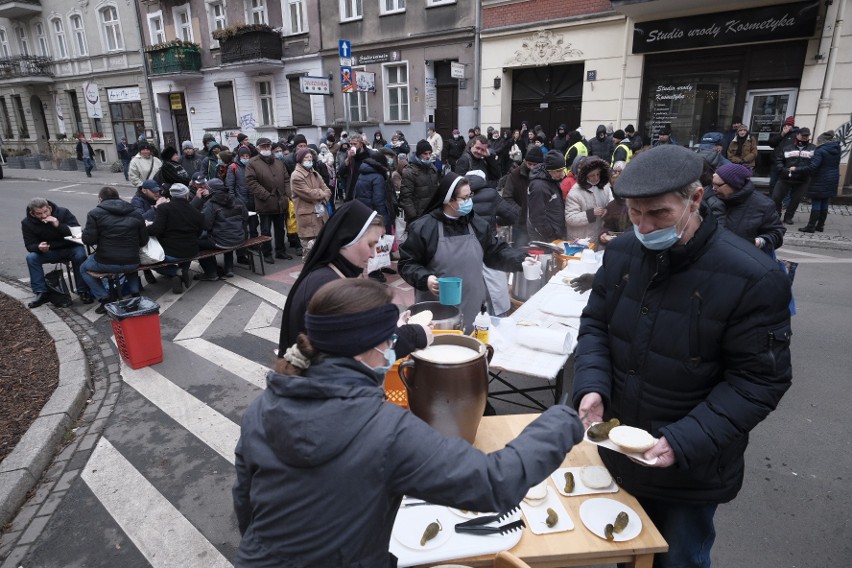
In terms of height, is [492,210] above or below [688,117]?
below

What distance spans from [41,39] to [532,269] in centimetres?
3818

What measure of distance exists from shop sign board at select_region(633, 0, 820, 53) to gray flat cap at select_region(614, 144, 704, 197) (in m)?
13.2

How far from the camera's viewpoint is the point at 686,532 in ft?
6.72

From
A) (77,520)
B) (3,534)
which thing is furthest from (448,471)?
(3,534)

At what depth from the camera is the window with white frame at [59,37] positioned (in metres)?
29.5

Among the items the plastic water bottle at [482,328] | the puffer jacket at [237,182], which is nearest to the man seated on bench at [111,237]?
the puffer jacket at [237,182]

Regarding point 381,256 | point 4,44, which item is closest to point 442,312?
point 381,256

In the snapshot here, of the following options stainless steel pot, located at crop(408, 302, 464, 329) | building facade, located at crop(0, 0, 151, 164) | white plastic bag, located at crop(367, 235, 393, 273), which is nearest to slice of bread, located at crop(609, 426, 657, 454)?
stainless steel pot, located at crop(408, 302, 464, 329)

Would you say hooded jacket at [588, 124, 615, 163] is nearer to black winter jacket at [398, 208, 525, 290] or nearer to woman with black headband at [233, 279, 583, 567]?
black winter jacket at [398, 208, 525, 290]

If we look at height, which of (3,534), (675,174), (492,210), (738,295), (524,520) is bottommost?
(3,534)

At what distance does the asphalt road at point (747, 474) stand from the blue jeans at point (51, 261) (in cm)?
244

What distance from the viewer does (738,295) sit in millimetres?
1766

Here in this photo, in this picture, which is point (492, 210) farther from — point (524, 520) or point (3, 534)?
point (3, 534)

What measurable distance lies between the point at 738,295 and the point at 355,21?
2097 cm
